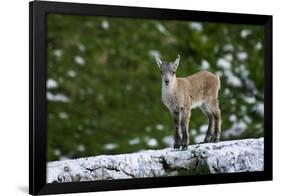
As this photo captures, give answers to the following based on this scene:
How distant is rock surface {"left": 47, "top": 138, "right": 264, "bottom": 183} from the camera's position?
4.21 metres

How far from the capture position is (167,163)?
444cm

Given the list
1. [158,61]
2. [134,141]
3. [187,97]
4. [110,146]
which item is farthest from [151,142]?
[158,61]

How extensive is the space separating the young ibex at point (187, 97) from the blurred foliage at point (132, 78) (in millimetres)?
45

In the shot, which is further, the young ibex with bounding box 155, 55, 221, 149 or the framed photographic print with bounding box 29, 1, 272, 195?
the young ibex with bounding box 155, 55, 221, 149

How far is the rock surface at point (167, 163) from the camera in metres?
4.21

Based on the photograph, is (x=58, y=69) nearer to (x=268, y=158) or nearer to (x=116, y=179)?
(x=116, y=179)

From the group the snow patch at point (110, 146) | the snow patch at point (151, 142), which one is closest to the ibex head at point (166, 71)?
the snow patch at point (151, 142)

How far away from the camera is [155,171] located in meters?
4.40

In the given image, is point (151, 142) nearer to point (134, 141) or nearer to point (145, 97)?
point (134, 141)

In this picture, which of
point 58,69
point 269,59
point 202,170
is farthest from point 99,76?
point 269,59

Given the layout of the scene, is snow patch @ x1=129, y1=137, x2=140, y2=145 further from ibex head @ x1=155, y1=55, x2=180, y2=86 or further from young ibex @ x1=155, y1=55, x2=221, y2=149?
ibex head @ x1=155, y1=55, x2=180, y2=86

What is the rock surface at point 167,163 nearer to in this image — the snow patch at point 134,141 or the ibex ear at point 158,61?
the snow patch at point 134,141

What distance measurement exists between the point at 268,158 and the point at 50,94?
166 centimetres

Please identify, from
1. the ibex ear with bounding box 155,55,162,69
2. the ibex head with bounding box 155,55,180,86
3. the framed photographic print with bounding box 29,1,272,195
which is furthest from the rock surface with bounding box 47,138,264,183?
the ibex ear with bounding box 155,55,162,69
